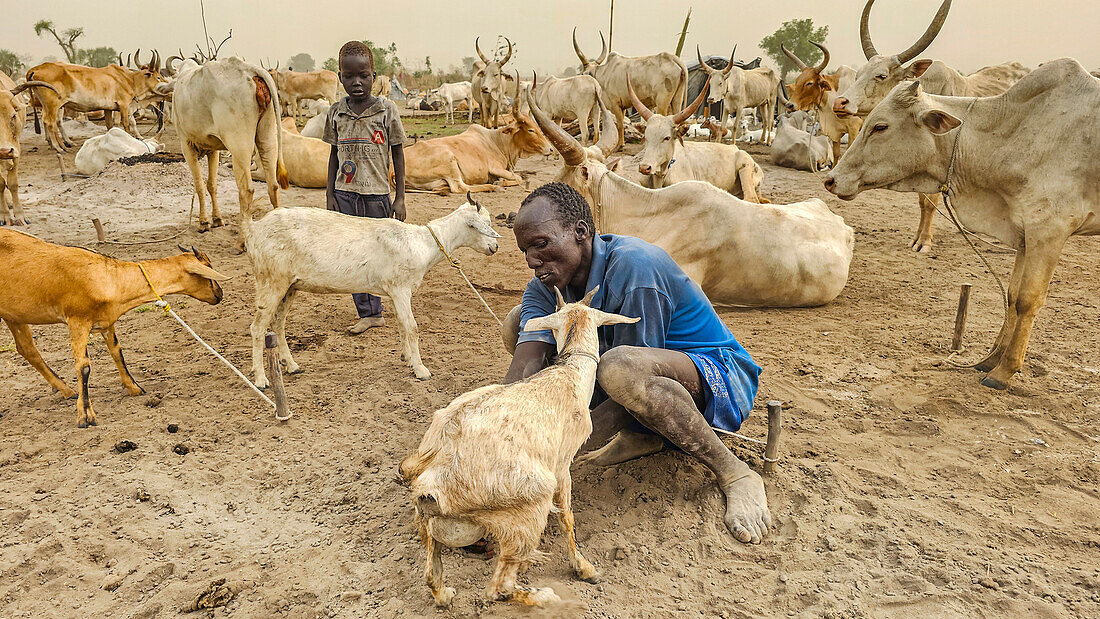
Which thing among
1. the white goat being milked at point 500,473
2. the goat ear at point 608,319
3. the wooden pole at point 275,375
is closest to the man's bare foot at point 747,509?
the white goat being milked at point 500,473

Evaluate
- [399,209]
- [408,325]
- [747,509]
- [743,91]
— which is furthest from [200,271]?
[743,91]

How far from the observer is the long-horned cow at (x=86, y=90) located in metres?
13.8

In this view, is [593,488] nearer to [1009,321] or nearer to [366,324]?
[366,324]

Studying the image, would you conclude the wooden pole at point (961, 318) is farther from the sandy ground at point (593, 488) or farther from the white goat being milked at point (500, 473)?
the white goat being milked at point (500, 473)

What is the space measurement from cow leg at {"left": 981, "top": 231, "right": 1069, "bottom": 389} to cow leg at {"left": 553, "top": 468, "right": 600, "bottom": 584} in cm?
318

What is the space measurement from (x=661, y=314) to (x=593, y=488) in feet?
3.01

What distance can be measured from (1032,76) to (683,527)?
3.63 metres

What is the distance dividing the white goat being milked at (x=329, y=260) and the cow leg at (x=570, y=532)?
2.19m

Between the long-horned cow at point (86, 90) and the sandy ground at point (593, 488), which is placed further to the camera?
the long-horned cow at point (86, 90)

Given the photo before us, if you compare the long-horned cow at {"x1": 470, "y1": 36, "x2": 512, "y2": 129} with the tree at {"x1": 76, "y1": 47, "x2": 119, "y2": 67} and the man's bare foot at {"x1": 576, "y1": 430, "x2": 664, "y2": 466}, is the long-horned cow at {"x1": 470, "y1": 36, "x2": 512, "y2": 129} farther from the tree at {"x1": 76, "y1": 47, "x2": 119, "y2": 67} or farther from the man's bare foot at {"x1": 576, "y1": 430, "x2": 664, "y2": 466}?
the tree at {"x1": 76, "y1": 47, "x2": 119, "y2": 67}

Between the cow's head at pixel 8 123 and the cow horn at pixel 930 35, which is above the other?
the cow horn at pixel 930 35

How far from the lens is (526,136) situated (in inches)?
455

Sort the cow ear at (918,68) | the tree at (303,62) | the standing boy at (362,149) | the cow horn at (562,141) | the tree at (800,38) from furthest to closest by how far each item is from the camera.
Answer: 1. the tree at (303,62)
2. the tree at (800,38)
3. the cow ear at (918,68)
4. the cow horn at (562,141)
5. the standing boy at (362,149)

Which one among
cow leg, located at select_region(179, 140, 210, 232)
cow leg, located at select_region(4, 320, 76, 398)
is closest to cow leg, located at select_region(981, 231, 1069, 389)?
cow leg, located at select_region(4, 320, 76, 398)
